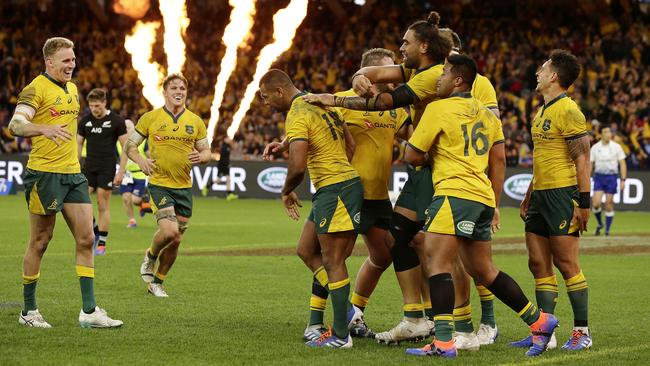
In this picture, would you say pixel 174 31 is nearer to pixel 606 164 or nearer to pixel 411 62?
pixel 606 164

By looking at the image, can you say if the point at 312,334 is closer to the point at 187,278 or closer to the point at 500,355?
the point at 500,355

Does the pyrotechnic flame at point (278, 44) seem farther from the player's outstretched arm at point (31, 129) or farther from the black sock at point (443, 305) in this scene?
the black sock at point (443, 305)

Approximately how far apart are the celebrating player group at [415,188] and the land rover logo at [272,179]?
2299 centimetres

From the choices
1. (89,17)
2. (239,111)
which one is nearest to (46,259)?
(239,111)

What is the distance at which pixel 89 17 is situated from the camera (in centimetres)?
4728

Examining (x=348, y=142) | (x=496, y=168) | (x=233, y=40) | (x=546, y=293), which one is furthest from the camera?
(x=233, y=40)

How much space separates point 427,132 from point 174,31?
30581 millimetres

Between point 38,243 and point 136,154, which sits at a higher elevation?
point 136,154

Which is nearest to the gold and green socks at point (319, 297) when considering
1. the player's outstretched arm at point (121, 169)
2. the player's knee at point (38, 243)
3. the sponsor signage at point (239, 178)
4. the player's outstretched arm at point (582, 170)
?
the player's outstretched arm at point (582, 170)

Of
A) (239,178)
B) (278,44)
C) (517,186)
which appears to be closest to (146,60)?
(278,44)

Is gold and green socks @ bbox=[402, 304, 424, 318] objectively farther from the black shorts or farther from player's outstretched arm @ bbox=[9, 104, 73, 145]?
the black shorts

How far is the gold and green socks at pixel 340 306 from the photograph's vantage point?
8648 millimetres

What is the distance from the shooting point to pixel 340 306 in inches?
343

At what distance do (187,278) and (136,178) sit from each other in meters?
8.65
